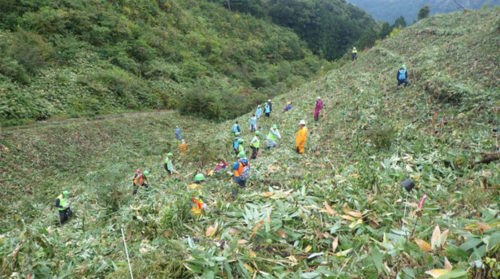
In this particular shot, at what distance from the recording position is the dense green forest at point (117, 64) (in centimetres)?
1794

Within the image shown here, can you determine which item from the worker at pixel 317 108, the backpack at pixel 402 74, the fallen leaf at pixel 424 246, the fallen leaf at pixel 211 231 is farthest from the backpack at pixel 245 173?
the backpack at pixel 402 74

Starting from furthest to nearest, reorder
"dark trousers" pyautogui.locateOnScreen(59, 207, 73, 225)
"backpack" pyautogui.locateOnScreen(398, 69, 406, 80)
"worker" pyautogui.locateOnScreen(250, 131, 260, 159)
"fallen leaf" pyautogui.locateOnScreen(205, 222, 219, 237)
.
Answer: "backpack" pyautogui.locateOnScreen(398, 69, 406, 80)
"worker" pyautogui.locateOnScreen(250, 131, 260, 159)
"dark trousers" pyautogui.locateOnScreen(59, 207, 73, 225)
"fallen leaf" pyautogui.locateOnScreen(205, 222, 219, 237)

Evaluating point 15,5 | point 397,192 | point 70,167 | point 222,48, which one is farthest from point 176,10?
point 397,192

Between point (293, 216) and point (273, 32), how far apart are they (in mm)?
59041

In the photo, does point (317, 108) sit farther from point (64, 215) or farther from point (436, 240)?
point (436, 240)

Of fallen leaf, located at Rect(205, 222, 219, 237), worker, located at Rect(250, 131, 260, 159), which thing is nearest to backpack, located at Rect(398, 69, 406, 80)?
worker, located at Rect(250, 131, 260, 159)

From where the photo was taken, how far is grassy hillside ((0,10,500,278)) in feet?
9.41

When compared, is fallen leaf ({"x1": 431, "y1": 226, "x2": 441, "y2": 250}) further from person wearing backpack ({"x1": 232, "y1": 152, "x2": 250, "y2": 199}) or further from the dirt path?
the dirt path

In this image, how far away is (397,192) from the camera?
14.4 ft

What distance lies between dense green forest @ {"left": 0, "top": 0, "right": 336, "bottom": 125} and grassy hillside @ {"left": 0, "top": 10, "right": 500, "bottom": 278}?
17.2 feet

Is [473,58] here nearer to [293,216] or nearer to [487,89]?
[487,89]

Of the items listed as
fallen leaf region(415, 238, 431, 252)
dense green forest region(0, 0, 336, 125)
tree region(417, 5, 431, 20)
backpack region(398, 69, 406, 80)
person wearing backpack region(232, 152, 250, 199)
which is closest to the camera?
fallen leaf region(415, 238, 431, 252)

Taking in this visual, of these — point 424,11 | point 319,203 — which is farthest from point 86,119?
point 424,11

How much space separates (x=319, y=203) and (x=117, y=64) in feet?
87.6
